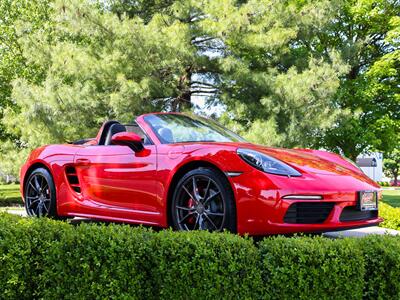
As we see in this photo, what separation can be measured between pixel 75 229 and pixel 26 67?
714 inches

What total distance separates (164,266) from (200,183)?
1413mm

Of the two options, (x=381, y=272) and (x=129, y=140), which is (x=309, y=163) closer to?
(x=381, y=272)

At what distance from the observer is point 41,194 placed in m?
6.04

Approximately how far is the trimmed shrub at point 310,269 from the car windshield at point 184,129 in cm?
205

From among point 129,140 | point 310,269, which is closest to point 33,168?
point 129,140

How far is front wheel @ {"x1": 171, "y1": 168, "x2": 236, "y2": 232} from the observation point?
4.14 m

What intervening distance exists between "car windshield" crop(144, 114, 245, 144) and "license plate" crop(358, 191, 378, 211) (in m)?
1.61

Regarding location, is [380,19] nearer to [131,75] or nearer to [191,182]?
[131,75]

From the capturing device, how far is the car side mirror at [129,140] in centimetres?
474

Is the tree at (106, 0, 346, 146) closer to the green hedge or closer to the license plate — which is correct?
the license plate

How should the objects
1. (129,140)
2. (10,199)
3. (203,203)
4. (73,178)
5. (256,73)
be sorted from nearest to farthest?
(203,203) → (129,140) → (73,178) → (256,73) → (10,199)

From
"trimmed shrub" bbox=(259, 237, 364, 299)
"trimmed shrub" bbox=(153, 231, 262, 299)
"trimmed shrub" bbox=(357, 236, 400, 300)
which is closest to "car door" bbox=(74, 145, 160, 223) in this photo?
"trimmed shrub" bbox=(153, 231, 262, 299)

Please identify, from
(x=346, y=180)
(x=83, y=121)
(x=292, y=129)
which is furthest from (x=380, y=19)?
(x=346, y=180)

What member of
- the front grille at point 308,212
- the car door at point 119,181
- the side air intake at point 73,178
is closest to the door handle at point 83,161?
the car door at point 119,181
